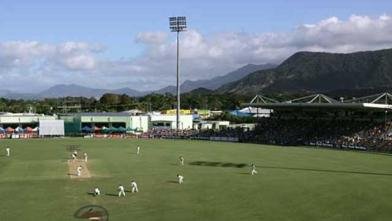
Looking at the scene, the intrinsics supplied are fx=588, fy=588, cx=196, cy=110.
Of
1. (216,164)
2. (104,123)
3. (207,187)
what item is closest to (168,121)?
(104,123)

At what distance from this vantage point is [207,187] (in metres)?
42.6

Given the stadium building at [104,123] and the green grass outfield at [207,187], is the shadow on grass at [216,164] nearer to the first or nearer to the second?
the green grass outfield at [207,187]

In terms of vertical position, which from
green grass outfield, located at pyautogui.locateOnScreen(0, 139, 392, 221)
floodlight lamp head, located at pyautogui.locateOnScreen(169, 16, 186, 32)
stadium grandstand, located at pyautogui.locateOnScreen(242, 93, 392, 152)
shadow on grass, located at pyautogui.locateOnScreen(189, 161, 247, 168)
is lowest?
green grass outfield, located at pyautogui.locateOnScreen(0, 139, 392, 221)

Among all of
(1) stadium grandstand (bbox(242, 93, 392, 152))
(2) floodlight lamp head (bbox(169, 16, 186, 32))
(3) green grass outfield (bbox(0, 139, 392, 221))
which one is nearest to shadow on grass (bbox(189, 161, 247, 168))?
(3) green grass outfield (bbox(0, 139, 392, 221))

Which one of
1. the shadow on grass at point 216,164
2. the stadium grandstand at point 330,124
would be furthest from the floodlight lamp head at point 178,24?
the shadow on grass at point 216,164

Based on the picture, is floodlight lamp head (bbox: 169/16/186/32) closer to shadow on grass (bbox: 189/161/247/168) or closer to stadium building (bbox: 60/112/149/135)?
stadium building (bbox: 60/112/149/135)

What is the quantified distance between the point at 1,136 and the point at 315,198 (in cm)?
7799

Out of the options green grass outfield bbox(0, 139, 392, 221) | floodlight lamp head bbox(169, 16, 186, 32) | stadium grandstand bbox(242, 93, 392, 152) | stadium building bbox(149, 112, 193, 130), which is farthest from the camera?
stadium building bbox(149, 112, 193, 130)

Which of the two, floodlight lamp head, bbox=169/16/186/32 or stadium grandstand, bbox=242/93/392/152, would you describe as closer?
stadium grandstand, bbox=242/93/392/152

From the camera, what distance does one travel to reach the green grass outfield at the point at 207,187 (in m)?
33.3

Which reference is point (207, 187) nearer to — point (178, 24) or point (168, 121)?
point (178, 24)

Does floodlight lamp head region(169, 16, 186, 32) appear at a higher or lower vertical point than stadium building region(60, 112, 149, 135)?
higher

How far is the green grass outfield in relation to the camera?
33.3m

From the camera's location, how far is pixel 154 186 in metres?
43.2
